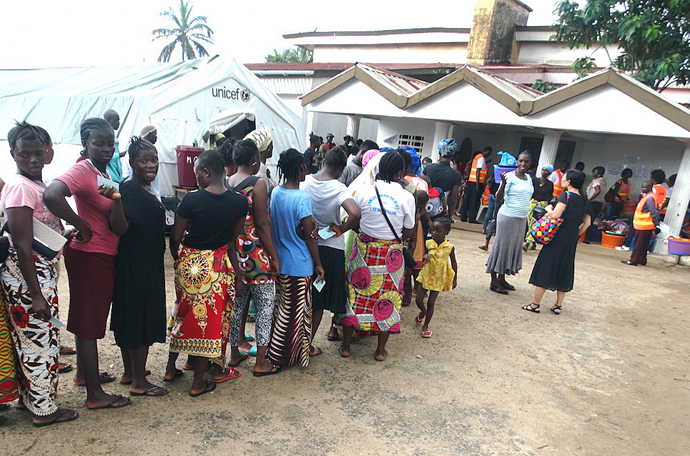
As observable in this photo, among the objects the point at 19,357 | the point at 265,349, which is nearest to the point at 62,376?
the point at 19,357

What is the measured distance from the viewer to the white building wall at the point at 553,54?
15.2 metres

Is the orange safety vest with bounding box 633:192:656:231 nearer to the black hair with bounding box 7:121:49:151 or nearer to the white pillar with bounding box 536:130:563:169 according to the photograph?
the white pillar with bounding box 536:130:563:169

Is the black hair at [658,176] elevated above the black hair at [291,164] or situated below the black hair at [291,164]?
above

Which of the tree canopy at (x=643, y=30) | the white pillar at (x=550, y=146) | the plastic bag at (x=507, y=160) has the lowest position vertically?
the plastic bag at (x=507, y=160)

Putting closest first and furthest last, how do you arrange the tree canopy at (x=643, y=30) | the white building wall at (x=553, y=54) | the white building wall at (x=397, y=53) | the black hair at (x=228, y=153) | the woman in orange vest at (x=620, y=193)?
the black hair at (x=228, y=153) < the tree canopy at (x=643, y=30) < the woman in orange vest at (x=620, y=193) < the white building wall at (x=553, y=54) < the white building wall at (x=397, y=53)

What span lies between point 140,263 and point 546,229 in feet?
14.1

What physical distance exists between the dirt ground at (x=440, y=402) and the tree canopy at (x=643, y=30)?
7.23 metres

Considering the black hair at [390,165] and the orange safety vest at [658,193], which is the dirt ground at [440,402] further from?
the orange safety vest at [658,193]

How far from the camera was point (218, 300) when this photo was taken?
2.90m

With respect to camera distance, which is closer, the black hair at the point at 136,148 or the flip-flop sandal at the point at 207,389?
the black hair at the point at 136,148

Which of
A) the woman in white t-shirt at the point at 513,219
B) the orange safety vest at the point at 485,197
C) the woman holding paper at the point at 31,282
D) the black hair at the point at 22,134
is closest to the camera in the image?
the woman holding paper at the point at 31,282

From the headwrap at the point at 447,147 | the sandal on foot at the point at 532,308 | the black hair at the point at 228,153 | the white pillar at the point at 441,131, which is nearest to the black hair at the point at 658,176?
the white pillar at the point at 441,131

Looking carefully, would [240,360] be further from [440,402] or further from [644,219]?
A: [644,219]

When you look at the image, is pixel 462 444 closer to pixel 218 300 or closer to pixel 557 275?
pixel 218 300
